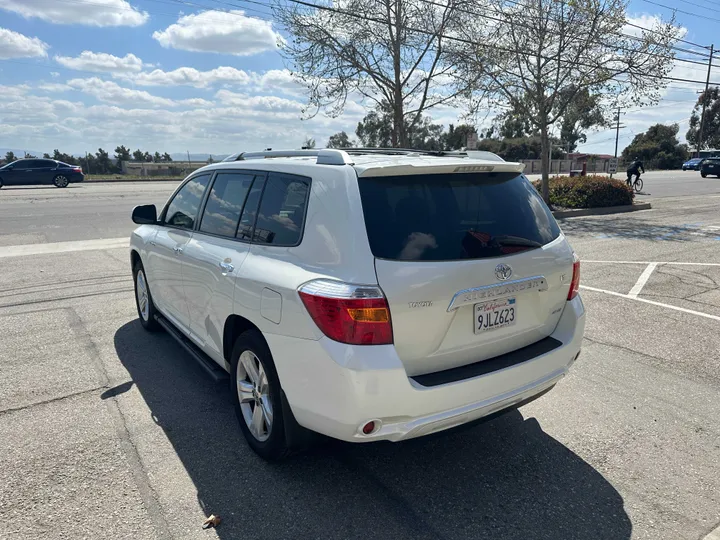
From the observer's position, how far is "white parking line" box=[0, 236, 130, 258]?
9883 millimetres

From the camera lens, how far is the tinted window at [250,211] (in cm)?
347

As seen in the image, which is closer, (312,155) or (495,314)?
(495,314)

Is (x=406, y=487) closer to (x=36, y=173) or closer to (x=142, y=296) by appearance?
(x=142, y=296)

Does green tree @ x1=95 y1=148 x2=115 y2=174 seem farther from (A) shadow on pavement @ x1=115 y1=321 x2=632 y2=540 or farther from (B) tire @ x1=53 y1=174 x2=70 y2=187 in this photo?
(A) shadow on pavement @ x1=115 y1=321 x2=632 y2=540

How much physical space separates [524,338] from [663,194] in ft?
87.2

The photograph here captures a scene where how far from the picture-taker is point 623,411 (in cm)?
388

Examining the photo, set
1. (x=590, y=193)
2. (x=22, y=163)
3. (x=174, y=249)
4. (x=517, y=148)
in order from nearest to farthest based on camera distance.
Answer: (x=174, y=249) → (x=590, y=193) → (x=22, y=163) → (x=517, y=148)

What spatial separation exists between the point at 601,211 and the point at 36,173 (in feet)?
92.7

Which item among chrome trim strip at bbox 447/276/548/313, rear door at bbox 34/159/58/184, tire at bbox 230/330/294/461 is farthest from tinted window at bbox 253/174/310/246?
rear door at bbox 34/159/58/184

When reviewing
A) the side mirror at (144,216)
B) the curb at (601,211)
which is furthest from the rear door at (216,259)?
the curb at (601,211)

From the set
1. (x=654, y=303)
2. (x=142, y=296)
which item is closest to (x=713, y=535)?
(x=654, y=303)

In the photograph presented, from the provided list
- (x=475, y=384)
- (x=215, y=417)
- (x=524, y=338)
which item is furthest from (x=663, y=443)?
(x=215, y=417)

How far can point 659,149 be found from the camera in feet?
227

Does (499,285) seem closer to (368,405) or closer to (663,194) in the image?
(368,405)
